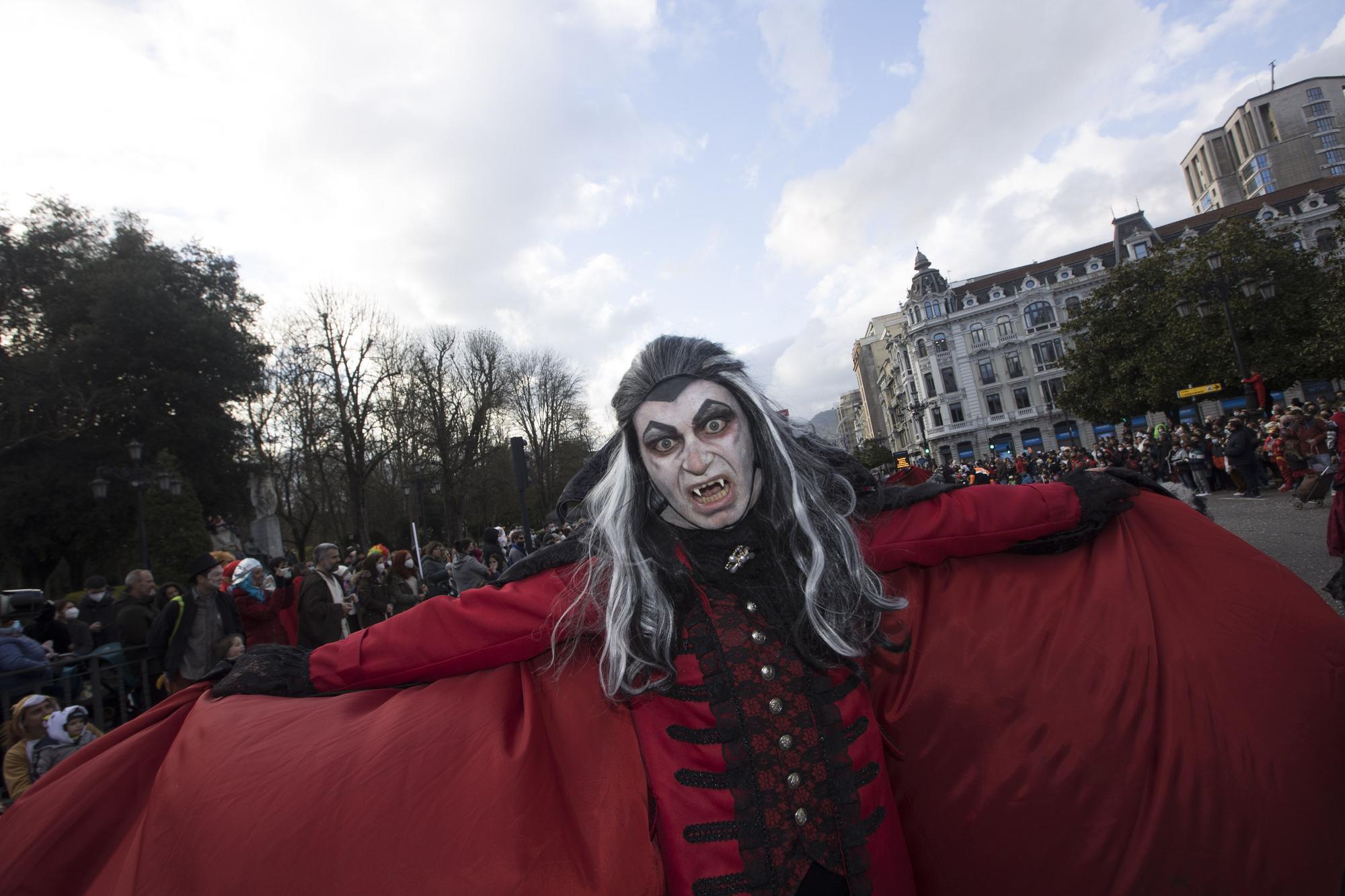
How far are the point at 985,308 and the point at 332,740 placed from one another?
68.6m

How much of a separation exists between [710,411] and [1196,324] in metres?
40.1

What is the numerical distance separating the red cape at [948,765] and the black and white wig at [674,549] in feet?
0.72

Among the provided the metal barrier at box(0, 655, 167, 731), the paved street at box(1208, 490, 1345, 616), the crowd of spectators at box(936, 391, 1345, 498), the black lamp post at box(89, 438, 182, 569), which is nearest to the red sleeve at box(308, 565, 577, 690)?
the metal barrier at box(0, 655, 167, 731)

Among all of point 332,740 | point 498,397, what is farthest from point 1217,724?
point 498,397

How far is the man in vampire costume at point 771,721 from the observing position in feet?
6.10

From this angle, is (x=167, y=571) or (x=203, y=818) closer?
(x=203, y=818)

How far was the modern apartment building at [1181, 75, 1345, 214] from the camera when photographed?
8212 cm

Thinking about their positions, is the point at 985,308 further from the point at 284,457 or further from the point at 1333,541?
the point at 1333,541

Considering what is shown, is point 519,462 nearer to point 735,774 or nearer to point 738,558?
point 738,558

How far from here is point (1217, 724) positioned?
78.8 inches

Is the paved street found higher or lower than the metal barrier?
lower

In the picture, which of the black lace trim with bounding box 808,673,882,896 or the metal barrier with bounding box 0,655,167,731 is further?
the metal barrier with bounding box 0,655,167,731

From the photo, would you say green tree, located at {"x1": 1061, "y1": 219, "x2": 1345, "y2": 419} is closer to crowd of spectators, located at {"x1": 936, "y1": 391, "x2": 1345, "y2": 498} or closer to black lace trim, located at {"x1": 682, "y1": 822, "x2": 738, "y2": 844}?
crowd of spectators, located at {"x1": 936, "y1": 391, "x2": 1345, "y2": 498}

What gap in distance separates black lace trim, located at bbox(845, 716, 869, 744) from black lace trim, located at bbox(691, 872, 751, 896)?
1.48 feet
